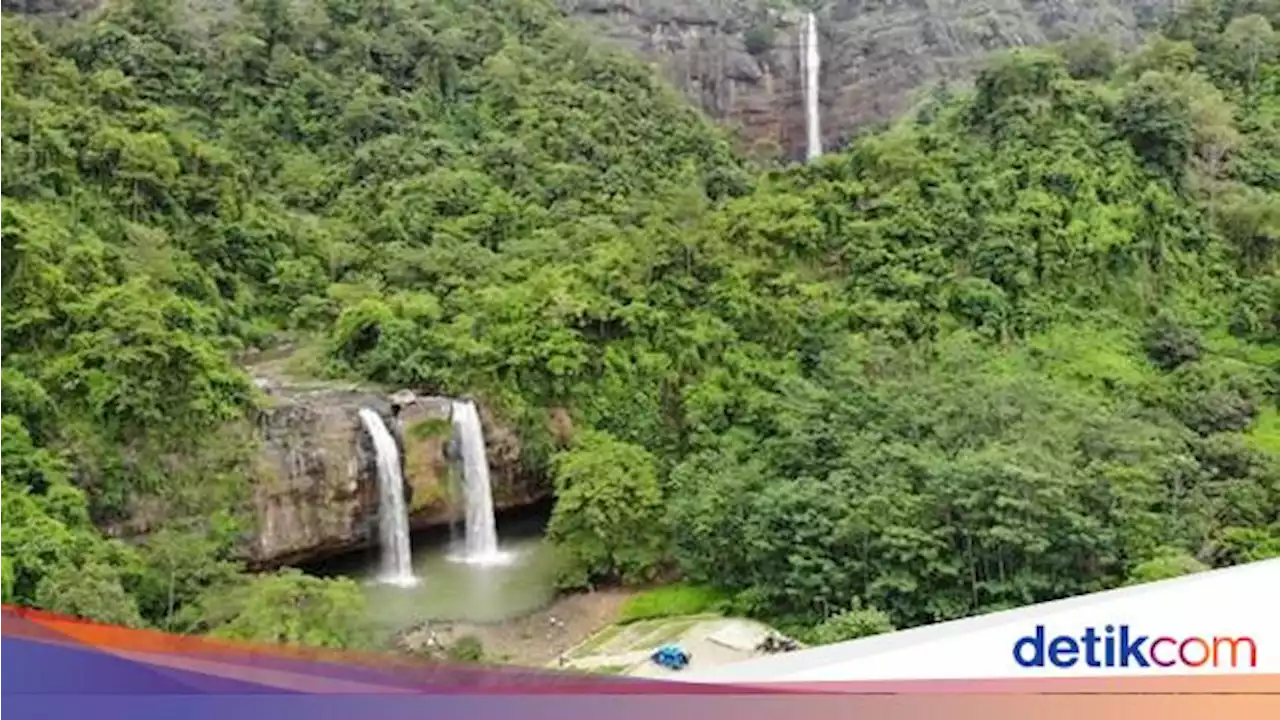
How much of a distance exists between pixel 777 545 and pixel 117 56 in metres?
16.9

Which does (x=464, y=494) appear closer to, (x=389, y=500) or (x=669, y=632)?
(x=389, y=500)

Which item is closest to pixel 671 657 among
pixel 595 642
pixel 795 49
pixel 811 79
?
pixel 595 642

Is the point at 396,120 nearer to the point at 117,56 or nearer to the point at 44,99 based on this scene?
the point at 117,56

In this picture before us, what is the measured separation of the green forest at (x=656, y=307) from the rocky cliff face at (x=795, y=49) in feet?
18.6

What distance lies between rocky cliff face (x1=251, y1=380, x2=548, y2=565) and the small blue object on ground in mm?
5117

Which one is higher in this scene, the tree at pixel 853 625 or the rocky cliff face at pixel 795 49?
Answer: the rocky cliff face at pixel 795 49

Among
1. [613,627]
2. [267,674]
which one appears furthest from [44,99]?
[267,674]

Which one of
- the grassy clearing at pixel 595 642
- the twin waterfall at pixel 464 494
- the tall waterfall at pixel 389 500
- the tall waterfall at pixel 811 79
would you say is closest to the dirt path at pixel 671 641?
the grassy clearing at pixel 595 642

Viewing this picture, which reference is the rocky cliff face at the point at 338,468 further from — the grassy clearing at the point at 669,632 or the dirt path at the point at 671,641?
the grassy clearing at the point at 669,632

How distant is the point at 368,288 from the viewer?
20.6 m

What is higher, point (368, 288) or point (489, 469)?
point (368, 288)

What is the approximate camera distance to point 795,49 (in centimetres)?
3428

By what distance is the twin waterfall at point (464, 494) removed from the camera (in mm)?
16359

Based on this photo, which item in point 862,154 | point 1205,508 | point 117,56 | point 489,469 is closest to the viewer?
point 1205,508
